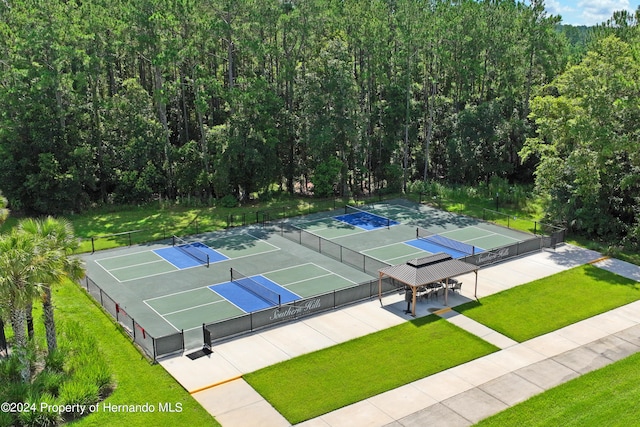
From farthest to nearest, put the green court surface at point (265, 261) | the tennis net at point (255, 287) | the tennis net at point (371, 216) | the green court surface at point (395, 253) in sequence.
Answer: the tennis net at point (371, 216) < the green court surface at point (395, 253) < the tennis net at point (255, 287) < the green court surface at point (265, 261)

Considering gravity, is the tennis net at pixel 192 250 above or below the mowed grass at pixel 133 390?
above

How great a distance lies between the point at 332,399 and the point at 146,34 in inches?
1373

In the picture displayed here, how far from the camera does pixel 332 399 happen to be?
20094 millimetres

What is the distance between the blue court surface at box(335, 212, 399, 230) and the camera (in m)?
40.9

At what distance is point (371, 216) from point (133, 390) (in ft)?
84.6

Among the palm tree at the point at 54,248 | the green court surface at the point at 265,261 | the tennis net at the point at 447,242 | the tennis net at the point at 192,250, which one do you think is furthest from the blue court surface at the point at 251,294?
the tennis net at the point at 447,242

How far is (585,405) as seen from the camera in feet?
63.8

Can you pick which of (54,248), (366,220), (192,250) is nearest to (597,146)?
(366,220)

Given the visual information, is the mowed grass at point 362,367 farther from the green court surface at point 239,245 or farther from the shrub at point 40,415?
the green court surface at point 239,245

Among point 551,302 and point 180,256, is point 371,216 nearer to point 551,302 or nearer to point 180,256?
point 180,256

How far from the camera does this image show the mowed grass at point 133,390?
61.6 feet

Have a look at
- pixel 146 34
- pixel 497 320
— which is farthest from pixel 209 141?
pixel 497 320

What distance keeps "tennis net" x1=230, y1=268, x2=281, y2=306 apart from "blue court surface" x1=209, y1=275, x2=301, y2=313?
6 centimetres

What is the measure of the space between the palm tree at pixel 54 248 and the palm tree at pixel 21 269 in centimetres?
24
